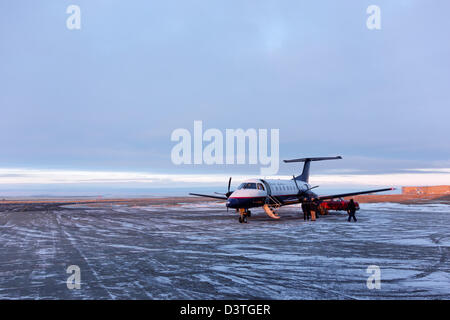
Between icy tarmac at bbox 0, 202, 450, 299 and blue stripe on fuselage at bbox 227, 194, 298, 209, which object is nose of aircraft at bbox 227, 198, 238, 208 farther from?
icy tarmac at bbox 0, 202, 450, 299

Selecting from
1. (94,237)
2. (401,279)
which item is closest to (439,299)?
(401,279)

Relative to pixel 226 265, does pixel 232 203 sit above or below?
above

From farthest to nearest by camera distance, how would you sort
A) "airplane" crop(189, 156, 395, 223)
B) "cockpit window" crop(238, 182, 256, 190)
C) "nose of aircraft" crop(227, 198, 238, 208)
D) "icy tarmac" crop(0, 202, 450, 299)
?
1. "cockpit window" crop(238, 182, 256, 190)
2. "airplane" crop(189, 156, 395, 223)
3. "nose of aircraft" crop(227, 198, 238, 208)
4. "icy tarmac" crop(0, 202, 450, 299)

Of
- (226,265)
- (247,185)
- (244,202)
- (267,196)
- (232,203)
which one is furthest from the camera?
(267,196)

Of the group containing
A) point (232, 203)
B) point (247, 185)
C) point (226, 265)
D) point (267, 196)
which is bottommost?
point (226, 265)

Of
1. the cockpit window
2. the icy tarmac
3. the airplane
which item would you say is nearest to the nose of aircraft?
the airplane

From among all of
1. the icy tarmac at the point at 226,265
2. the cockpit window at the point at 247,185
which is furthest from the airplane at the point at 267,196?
the icy tarmac at the point at 226,265

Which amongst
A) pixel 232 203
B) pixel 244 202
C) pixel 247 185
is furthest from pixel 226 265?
pixel 247 185

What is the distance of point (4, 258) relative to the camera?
41.1 ft

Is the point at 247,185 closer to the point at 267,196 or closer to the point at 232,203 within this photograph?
the point at 267,196
